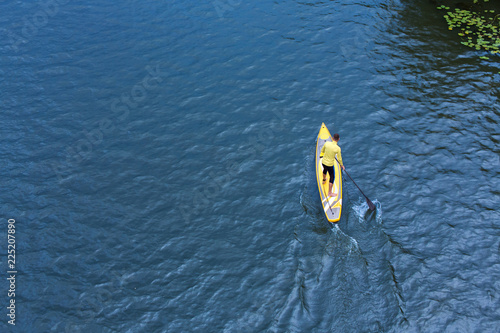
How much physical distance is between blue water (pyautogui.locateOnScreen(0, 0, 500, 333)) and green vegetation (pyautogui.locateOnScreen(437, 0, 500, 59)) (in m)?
0.92

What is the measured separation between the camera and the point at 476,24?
74.9 ft

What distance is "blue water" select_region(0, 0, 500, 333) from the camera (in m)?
12.6

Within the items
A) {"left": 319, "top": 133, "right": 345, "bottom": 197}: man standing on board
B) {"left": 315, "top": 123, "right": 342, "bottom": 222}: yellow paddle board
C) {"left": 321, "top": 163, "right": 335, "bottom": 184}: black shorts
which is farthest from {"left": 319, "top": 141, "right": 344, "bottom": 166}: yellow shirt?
{"left": 315, "top": 123, "right": 342, "bottom": 222}: yellow paddle board

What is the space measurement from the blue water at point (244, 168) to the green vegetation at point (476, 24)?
0.92 metres

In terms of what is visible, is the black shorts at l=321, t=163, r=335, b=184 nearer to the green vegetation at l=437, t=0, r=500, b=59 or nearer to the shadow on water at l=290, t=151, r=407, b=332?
the shadow on water at l=290, t=151, r=407, b=332

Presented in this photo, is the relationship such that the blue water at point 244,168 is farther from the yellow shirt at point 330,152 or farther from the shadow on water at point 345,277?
the yellow shirt at point 330,152

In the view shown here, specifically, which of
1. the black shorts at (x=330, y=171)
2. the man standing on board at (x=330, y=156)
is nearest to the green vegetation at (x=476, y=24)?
the man standing on board at (x=330, y=156)

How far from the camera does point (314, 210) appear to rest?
591 inches

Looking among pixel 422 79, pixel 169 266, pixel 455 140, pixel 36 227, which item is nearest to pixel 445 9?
pixel 422 79

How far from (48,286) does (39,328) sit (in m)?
1.41

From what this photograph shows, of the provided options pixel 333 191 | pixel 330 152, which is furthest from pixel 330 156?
pixel 333 191

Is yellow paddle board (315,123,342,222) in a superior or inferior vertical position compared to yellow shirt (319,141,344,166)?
inferior

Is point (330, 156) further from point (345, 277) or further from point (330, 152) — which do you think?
point (345, 277)

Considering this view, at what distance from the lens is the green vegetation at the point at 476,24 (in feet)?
71.1
